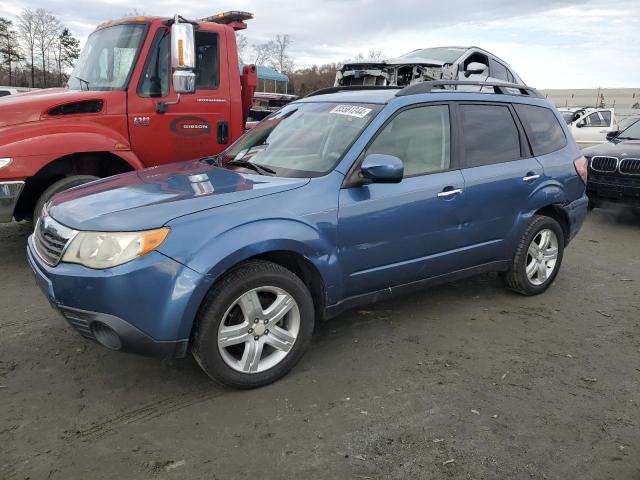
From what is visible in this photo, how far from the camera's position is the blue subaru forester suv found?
8.98ft

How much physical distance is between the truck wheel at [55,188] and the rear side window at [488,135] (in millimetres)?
3535

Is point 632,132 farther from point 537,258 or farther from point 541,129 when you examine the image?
point 537,258

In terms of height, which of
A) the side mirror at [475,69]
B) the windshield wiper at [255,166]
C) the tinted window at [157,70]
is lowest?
the windshield wiper at [255,166]

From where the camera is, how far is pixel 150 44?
5.38 meters

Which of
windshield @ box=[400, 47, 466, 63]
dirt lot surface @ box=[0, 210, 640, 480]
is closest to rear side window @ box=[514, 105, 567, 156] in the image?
dirt lot surface @ box=[0, 210, 640, 480]

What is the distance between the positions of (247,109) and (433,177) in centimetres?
340

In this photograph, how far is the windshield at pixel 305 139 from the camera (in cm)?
354

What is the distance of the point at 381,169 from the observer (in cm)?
326

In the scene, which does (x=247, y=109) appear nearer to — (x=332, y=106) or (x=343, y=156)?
(x=332, y=106)

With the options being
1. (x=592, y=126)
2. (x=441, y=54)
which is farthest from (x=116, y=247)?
(x=592, y=126)

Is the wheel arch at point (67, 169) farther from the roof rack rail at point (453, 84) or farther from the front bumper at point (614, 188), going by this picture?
the front bumper at point (614, 188)

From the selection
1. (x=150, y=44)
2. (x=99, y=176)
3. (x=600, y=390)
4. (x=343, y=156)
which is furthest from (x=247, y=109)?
(x=600, y=390)

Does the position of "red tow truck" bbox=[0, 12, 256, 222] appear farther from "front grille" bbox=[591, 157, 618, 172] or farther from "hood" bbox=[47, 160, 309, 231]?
"front grille" bbox=[591, 157, 618, 172]

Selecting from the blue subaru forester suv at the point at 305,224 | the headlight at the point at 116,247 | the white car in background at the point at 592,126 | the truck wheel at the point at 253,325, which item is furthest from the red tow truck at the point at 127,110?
the white car in background at the point at 592,126
